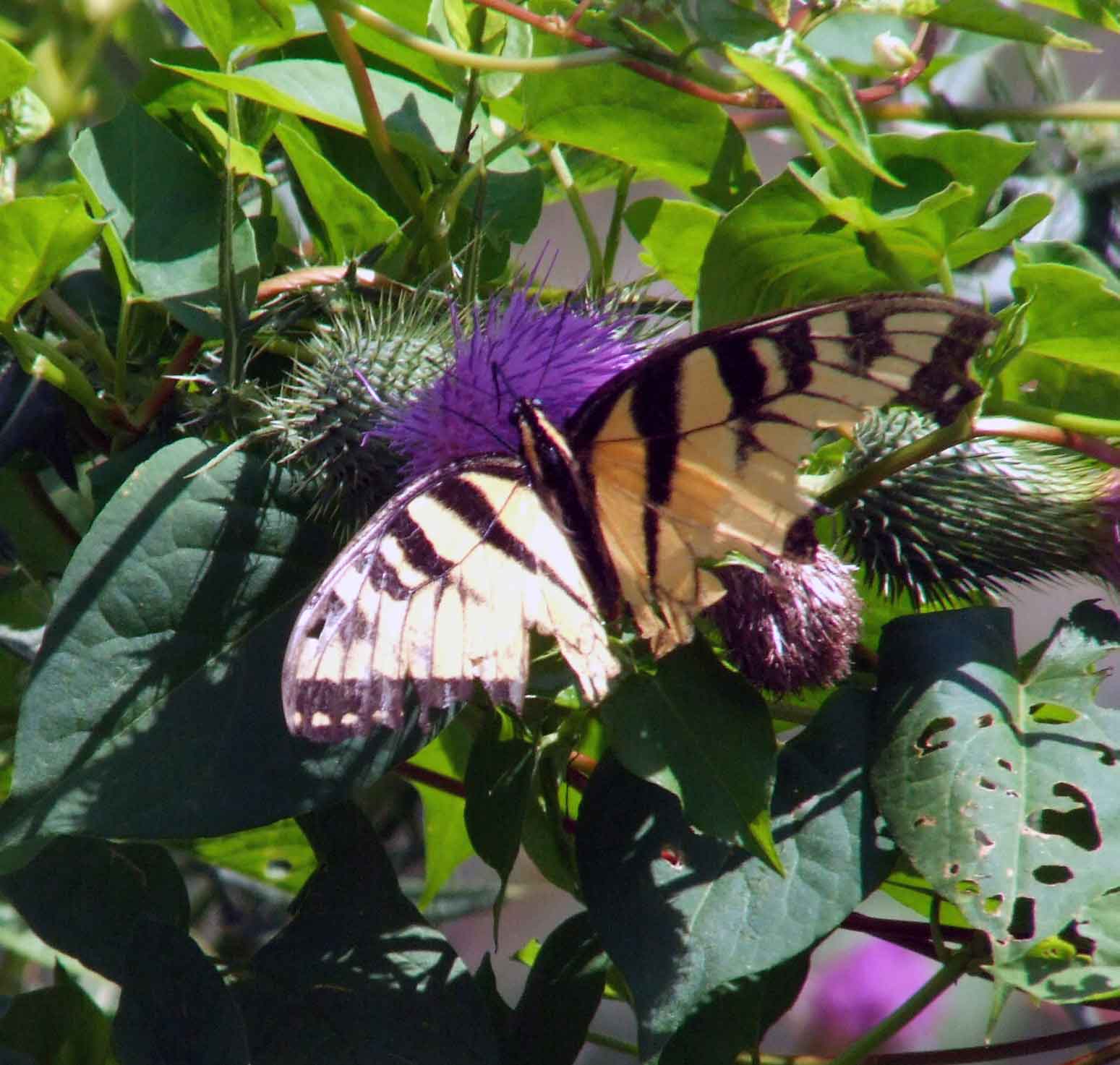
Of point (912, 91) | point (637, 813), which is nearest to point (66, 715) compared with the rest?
point (637, 813)

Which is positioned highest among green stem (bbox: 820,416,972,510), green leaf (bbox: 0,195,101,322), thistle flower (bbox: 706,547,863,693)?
green leaf (bbox: 0,195,101,322)

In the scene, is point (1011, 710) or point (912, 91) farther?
point (912, 91)

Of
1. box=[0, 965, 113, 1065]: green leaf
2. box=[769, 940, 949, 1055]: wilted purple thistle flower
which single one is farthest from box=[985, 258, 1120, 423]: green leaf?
box=[769, 940, 949, 1055]: wilted purple thistle flower

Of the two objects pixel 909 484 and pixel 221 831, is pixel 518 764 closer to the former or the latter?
pixel 221 831

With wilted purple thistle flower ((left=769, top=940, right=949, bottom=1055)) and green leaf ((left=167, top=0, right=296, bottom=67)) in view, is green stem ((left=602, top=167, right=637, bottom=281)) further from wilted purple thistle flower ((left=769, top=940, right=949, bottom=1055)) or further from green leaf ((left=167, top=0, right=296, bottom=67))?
wilted purple thistle flower ((left=769, top=940, right=949, bottom=1055))

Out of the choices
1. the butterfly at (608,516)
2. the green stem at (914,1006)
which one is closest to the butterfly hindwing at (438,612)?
the butterfly at (608,516)

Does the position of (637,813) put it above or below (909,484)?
below

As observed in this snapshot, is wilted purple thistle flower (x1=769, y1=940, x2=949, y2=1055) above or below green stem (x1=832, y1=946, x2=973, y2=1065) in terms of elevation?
below

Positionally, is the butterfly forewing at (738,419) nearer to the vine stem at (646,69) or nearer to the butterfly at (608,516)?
the butterfly at (608,516)
